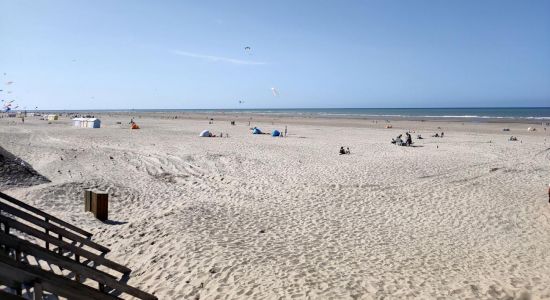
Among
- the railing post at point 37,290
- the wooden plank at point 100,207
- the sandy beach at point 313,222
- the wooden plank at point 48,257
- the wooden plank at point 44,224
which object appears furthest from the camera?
the wooden plank at point 100,207

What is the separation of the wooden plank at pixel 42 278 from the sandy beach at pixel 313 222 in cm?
242

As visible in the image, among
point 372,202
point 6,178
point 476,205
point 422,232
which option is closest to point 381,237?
point 422,232

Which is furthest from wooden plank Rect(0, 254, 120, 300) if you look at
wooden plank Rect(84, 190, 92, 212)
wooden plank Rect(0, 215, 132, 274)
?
wooden plank Rect(84, 190, 92, 212)

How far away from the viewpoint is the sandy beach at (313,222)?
255 inches

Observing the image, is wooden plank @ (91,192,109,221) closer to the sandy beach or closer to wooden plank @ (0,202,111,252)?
the sandy beach

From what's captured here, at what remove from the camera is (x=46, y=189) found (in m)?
11.5

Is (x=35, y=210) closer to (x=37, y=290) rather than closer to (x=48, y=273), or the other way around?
(x=48, y=273)

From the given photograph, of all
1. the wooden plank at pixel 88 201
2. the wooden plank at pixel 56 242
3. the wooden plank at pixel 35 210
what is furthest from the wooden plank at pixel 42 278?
the wooden plank at pixel 88 201

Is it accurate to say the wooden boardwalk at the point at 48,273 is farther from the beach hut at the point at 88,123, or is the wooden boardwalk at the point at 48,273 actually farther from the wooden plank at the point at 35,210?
the beach hut at the point at 88,123

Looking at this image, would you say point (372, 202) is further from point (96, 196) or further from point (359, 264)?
point (96, 196)

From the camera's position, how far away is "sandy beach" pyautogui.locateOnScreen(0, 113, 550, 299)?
21.2 ft

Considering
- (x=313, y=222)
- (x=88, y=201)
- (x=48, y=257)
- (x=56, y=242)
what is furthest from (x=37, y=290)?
(x=88, y=201)

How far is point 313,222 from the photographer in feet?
31.7

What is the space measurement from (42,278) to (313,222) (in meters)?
6.80
